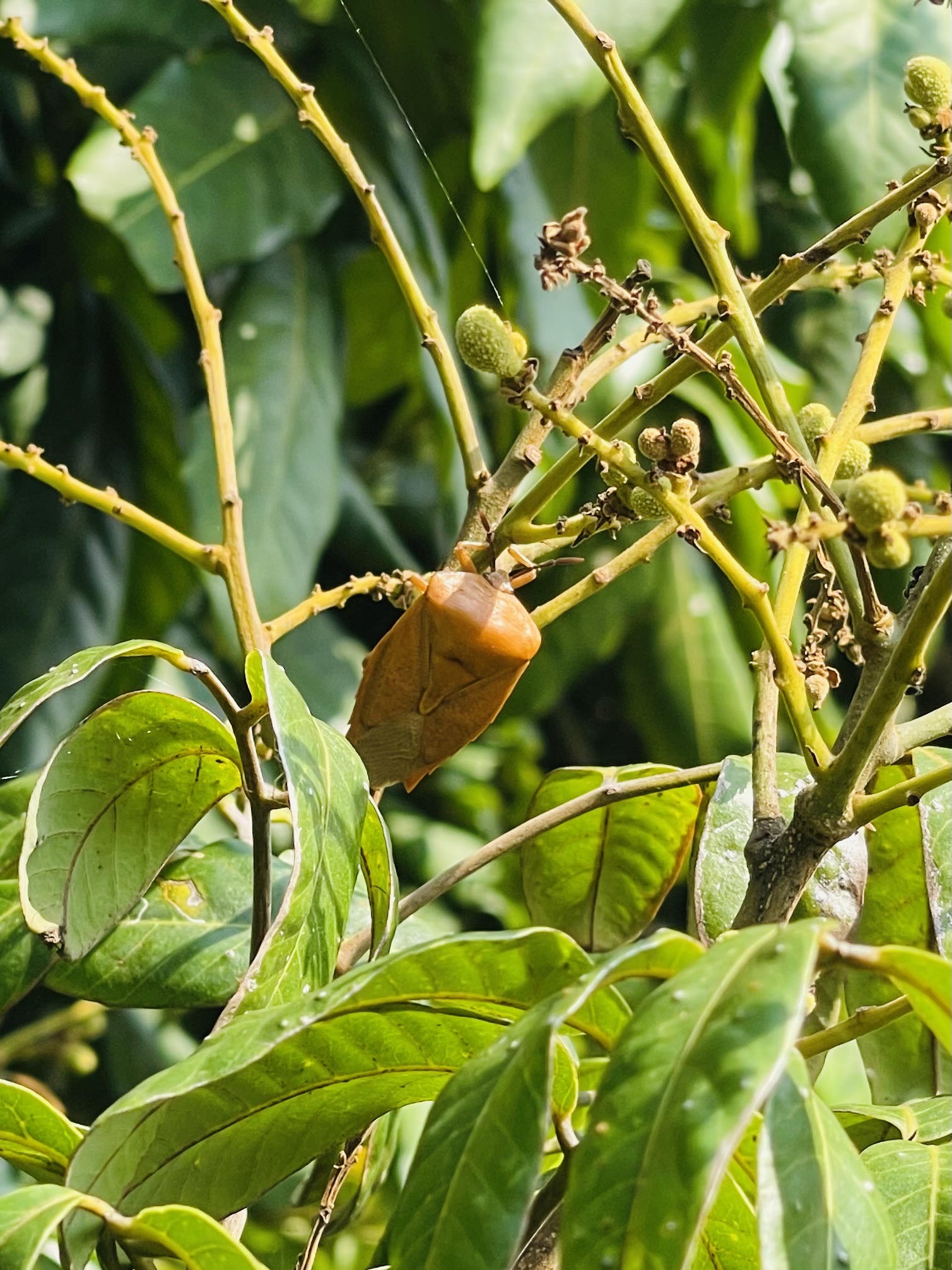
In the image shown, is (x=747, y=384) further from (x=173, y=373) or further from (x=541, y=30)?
(x=173, y=373)

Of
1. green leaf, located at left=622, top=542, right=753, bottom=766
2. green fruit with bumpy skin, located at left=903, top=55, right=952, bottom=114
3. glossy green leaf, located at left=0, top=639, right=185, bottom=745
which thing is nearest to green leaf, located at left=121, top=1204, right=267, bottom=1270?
glossy green leaf, located at left=0, top=639, right=185, bottom=745

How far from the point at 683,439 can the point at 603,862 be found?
0.79 feet

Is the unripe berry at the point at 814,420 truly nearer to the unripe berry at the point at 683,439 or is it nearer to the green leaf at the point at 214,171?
the unripe berry at the point at 683,439

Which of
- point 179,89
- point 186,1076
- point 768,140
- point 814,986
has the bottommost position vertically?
point 814,986

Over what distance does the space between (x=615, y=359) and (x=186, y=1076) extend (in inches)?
10.1

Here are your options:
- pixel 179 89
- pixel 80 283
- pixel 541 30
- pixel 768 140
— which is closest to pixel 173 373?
pixel 80 283

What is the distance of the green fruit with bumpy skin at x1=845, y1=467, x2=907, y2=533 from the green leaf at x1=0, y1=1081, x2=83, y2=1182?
24 cm

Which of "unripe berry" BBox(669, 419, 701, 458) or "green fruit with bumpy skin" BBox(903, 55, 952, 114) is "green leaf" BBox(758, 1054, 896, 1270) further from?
"green fruit with bumpy skin" BBox(903, 55, 952, 114)

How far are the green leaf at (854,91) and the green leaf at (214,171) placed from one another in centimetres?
39

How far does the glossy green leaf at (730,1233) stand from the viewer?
0.33m

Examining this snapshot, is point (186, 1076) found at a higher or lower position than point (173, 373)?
lower

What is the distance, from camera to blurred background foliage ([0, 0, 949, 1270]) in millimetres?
1032

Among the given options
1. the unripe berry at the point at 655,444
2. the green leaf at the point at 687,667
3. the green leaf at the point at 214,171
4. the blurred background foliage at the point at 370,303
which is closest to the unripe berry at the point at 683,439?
the unripe berry at the point at 655,444

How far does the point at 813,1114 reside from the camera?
0.88 feet
